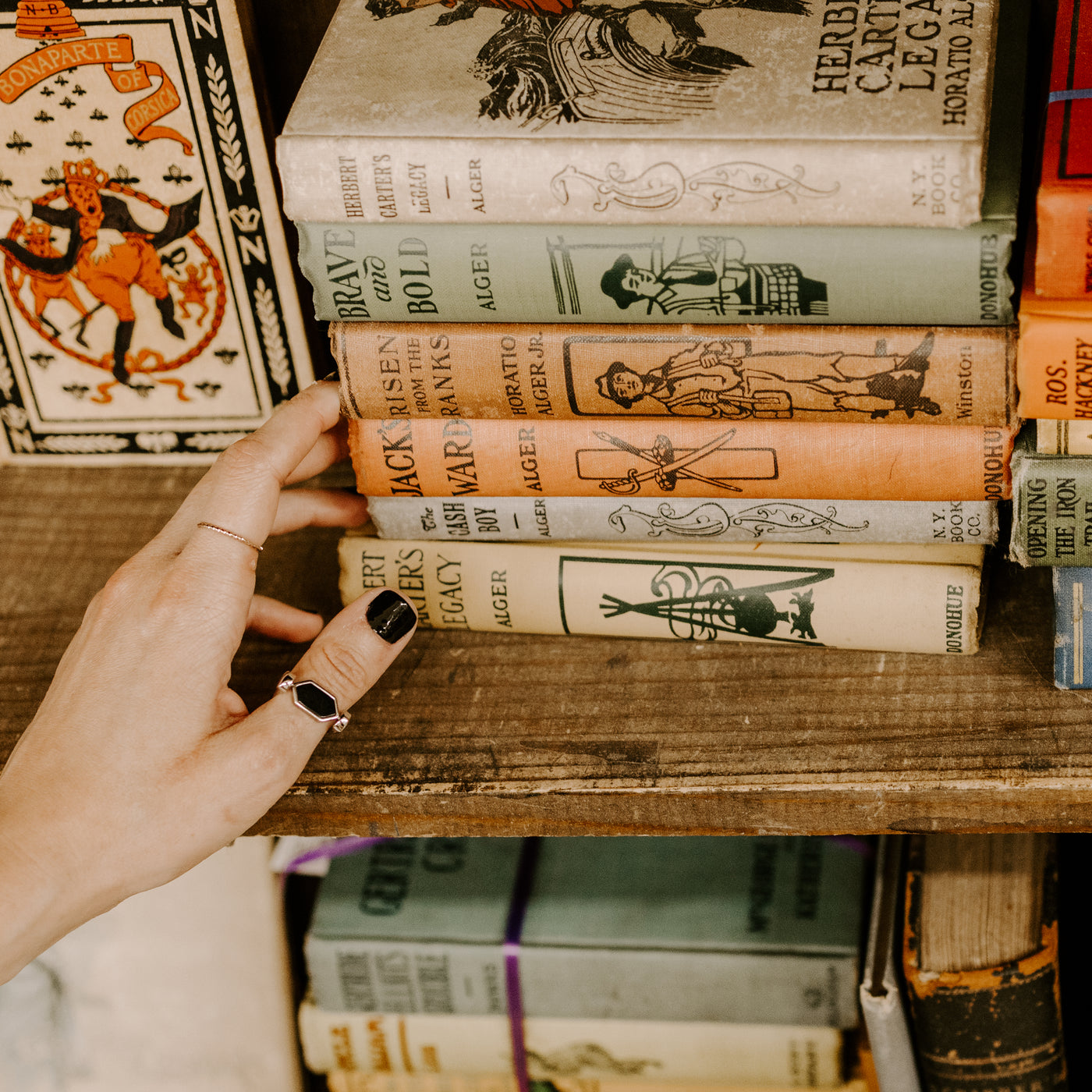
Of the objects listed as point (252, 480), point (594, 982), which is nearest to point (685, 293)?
point (252, 480)

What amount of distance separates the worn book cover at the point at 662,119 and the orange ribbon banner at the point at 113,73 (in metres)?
0.16

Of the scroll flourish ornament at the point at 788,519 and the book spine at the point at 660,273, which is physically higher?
the book spine at the point at 660,273

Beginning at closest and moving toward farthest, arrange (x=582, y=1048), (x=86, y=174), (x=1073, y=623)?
(x=1073, y=623) → (x=86, y=174) → (x=582, y=1048)

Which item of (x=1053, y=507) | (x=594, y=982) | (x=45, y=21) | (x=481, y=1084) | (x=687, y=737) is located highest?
(x=45, y=21)

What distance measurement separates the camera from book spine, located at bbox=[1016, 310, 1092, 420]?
1.64ft

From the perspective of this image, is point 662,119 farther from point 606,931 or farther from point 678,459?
point 606,931

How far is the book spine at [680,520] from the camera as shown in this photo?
589mm

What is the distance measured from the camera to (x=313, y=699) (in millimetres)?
560

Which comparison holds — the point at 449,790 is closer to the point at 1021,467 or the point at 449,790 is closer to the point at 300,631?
the point at 300,631

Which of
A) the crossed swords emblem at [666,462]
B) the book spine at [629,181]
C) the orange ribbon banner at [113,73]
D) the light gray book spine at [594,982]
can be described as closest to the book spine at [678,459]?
the crossed swords emblem at [666,462]

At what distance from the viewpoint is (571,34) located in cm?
55

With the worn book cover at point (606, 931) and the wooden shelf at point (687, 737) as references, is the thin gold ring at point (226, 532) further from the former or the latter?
the worn book cover at point (606, 931)

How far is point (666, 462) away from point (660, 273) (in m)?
0.10

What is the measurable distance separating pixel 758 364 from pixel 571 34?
184mm
